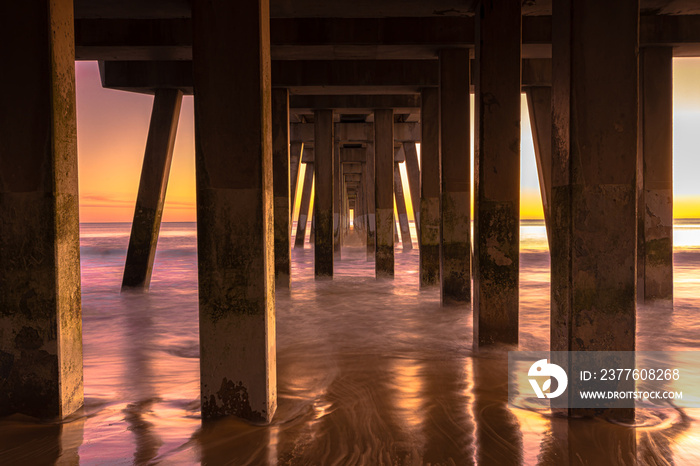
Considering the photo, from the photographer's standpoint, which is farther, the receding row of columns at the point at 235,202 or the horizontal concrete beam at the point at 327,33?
the horizontal concrete beam at the point at 327,33

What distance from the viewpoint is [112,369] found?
16.9 ft

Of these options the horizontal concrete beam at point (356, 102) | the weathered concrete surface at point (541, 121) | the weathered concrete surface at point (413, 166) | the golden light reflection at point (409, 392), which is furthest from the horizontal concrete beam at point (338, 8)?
the weathered concrete surface at point (413, 166)

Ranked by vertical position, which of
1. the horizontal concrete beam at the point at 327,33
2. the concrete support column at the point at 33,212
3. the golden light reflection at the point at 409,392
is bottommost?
the golden light reflection at the point at 409,392

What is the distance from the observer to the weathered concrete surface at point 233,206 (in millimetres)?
3473

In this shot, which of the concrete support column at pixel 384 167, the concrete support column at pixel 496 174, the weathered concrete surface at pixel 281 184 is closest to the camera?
the concrete support column at pixel 496 174

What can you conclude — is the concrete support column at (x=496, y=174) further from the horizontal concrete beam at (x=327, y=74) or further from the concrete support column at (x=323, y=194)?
the concrete support column at (x=323, y=194)

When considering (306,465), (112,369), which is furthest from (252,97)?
(112,369)

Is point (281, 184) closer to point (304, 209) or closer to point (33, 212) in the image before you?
point (33, 212)

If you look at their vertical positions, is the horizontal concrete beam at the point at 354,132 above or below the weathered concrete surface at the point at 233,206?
above

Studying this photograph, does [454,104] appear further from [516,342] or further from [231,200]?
[231,200]

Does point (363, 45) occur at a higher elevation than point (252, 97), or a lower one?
higher

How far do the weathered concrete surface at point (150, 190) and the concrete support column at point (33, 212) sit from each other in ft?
25.2

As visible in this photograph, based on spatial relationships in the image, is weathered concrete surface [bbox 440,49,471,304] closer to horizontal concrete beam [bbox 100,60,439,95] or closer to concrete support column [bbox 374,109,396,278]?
horizontal concrete beam [bbox 100,60,439,95]

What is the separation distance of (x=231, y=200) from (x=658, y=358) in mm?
5127
